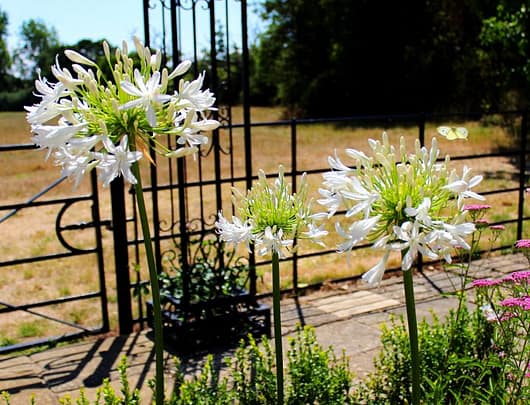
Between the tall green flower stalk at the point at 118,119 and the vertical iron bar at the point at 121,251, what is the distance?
10.2ft

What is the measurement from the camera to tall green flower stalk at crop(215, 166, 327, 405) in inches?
95.8

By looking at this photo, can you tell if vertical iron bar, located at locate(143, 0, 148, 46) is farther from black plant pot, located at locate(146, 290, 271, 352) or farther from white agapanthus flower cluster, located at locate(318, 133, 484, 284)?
white agapanthus flower cluster, located at locate(318, 133, 484, 284)

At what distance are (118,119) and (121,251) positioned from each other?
11.2 feet

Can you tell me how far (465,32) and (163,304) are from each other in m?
→ 20.2

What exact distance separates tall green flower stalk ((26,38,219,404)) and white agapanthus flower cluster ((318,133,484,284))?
0.44 meters

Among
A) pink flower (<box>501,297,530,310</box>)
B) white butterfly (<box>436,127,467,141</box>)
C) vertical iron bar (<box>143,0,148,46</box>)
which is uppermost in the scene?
vertical iron bar (<box>143,0,148,46</box>)

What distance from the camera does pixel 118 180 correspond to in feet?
16.9

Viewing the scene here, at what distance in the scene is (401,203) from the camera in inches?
74.7

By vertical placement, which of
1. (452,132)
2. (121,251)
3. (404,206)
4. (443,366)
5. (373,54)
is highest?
(373,54)

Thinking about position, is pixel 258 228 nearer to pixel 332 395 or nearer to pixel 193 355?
pixel 332 395

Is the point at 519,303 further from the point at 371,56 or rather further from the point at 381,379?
the point at 371,56

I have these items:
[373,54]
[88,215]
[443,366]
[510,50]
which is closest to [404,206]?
[443,366]

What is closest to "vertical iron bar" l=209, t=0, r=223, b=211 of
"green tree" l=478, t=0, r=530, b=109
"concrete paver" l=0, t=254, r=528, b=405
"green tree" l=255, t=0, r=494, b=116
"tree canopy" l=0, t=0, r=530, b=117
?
"concrete paver" l=0, t=254, r=528, b=405

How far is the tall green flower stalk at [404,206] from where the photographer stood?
1821mm
